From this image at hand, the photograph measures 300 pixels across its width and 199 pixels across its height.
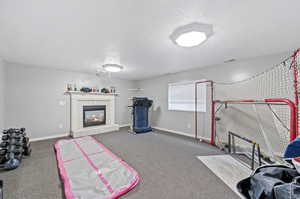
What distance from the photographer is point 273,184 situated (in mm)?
741

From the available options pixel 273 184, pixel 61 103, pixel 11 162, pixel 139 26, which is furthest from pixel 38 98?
pixel 273 184

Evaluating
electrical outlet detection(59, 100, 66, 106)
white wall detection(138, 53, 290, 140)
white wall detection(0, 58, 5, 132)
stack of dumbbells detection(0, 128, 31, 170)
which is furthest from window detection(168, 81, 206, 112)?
white wall detection(0, 58, 5, 132)

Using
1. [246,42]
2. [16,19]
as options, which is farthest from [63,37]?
[246,42]

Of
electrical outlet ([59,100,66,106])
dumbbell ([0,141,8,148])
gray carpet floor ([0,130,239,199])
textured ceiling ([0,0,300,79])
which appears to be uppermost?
textured ceiling ([0,0,300,79])

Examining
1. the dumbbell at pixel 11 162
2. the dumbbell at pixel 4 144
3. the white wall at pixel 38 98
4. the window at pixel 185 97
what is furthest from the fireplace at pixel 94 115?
the window at pixel 185 97

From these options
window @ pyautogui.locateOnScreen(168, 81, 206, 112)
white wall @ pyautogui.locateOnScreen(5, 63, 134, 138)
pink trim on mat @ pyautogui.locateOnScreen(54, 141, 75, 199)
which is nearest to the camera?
pink trim on mat @ pyautogui.locateOnScreen(54, 141, 75, 199)

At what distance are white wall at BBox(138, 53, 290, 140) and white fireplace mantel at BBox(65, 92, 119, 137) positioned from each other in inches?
68.7

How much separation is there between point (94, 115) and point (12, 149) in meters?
2.49

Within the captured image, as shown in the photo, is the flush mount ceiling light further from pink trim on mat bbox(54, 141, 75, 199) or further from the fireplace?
the fireplace

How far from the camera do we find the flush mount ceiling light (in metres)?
→ 1.51

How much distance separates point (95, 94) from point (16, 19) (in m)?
3.25

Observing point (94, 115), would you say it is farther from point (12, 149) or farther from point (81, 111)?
point (12, 149)

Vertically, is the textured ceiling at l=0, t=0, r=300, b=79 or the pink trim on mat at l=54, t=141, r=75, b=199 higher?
the textured ceiling at l=0, t=0, r=300, b=79

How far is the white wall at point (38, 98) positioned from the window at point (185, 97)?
347 cm
